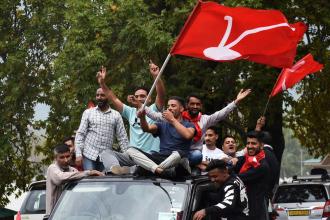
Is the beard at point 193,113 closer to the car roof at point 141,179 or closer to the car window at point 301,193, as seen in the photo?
the car roof at point 141,179

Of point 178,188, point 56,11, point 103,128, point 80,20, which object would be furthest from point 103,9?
point 178,188

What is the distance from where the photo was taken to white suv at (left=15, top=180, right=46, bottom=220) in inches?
691

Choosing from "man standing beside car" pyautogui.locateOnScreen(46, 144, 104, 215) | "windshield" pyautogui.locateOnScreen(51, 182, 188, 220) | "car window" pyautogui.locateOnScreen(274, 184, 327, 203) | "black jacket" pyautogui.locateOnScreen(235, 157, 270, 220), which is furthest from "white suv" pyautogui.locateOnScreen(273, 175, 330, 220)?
"windshield" pyautogui.locateOnScreen(51, 182, 188, 220)

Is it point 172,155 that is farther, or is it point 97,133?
point 97,133

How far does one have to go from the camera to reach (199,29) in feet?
40.7

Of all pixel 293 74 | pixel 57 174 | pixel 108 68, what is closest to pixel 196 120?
pixel 57 174

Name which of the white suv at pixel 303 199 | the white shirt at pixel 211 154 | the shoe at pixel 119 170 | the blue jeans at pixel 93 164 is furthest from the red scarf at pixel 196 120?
the white suv at pixel 303 199

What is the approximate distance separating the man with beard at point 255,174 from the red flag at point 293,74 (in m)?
5.49

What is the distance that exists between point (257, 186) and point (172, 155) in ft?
5.90

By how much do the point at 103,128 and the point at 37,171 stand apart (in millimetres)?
21603

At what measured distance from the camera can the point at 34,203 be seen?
17.8 meters

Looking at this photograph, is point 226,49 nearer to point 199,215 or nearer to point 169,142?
point 169,142

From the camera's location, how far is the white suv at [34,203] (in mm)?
17562

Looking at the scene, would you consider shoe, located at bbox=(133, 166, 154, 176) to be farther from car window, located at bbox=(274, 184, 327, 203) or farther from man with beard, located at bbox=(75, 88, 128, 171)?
car window, located at bbox=(274, 184, 327, 203)
